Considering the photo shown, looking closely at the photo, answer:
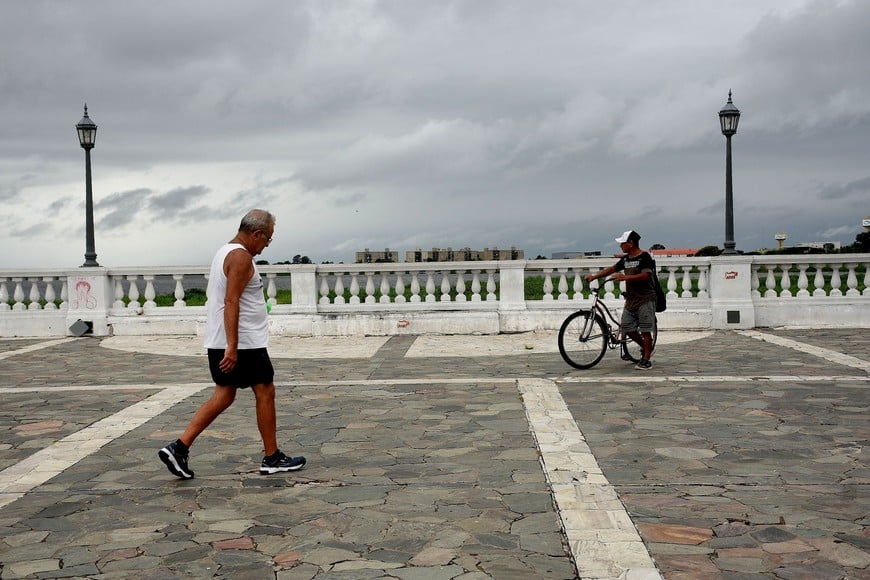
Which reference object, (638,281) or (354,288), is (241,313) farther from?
(354,288)

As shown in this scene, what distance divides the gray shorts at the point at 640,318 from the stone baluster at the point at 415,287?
20.0 ft

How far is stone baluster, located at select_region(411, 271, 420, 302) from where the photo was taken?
1656 cm

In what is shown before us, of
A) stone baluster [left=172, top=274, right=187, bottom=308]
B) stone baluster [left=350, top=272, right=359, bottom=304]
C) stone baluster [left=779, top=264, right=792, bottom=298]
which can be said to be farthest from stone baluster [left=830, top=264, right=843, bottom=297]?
stone baluster [left=172, top=274, right=187, bottom=308]

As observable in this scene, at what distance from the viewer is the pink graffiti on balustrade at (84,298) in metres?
17.3

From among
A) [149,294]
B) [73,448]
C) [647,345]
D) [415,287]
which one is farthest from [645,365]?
[149,294]

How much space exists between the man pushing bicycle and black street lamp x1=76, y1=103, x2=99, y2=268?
11234 mm

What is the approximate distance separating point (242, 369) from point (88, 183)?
13.7 metres

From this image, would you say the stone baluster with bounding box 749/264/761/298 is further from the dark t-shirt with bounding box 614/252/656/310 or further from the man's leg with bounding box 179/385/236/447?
the man's leg with bounding box 179/385/236/447

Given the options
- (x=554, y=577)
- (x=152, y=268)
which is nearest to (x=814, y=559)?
(x=554, y=577)

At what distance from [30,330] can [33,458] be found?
1207cm

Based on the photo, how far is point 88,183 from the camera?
17.9m

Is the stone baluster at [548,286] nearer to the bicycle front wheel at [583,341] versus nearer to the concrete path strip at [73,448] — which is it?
the bicycle front wheel at [583,341]

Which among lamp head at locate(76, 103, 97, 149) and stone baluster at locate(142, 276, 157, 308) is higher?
lamp head at locate(76, 103, 97, 149)

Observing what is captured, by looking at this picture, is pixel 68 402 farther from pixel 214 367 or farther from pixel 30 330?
pixel 30 330
